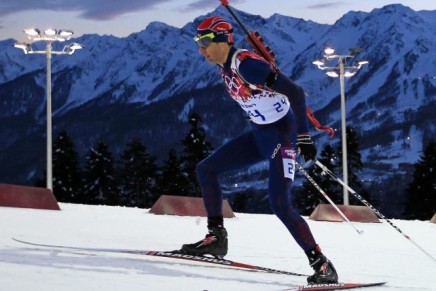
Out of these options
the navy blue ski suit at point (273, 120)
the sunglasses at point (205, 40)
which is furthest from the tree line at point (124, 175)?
the navy blue ski suit at point (273, 120)

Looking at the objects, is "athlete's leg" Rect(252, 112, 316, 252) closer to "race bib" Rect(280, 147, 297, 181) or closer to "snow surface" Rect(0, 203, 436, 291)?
"race bib" Rect(280, 147, 297, 181)

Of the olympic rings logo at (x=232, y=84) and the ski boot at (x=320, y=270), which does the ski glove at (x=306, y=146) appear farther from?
the ski boot at (x=320, y=270)

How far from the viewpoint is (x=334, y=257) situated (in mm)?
7301

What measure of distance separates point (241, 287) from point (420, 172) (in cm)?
6635

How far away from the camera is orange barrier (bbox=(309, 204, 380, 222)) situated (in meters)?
17.0

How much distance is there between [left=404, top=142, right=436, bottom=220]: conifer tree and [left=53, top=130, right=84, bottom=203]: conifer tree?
28.5 metres

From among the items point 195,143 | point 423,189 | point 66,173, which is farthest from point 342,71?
point 423,189

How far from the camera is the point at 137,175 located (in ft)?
248

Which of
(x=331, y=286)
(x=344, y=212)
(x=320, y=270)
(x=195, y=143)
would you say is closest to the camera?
Answer: (x=331, y=286)

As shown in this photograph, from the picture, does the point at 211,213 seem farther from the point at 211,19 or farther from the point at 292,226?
the point at 211,19

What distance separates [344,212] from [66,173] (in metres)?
50.4

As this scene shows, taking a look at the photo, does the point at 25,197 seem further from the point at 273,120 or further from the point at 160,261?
the point at 273,120

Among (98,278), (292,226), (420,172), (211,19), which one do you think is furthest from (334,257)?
(420,172)

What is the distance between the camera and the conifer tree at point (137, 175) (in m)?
74.4
